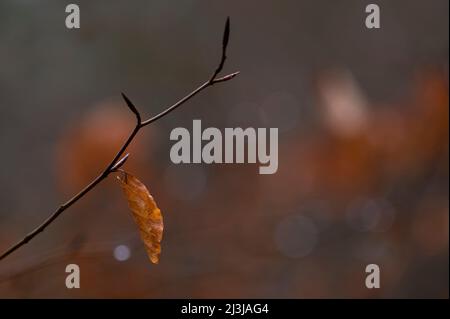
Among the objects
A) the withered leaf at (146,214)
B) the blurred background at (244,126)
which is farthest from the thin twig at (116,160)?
the blurred background at (244,126)

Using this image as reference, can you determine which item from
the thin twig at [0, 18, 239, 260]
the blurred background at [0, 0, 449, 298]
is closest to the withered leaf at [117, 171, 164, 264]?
the thin twig at [0, 18, 239, 260]

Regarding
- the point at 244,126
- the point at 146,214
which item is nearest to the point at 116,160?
the point at 146,214

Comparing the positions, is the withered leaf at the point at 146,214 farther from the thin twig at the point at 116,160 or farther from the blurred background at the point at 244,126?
the blurred background at the point at 244,126

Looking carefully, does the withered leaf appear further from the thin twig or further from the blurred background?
the blurred background

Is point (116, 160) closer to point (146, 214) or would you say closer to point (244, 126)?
point (146, 214)
